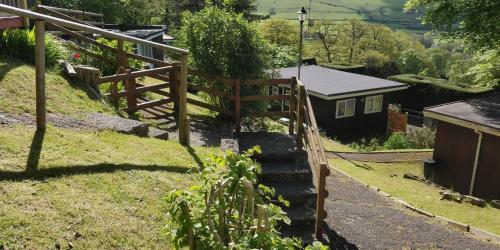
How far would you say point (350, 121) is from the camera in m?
22.8

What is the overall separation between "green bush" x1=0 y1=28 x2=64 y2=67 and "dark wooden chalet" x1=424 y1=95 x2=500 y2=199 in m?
12.0

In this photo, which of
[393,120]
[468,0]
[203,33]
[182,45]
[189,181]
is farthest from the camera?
[393,120]

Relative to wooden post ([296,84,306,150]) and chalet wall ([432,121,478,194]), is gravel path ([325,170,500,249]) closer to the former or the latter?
wooden post ([296,84,306,150])

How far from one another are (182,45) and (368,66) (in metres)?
32.2

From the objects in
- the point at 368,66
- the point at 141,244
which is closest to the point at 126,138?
the point at 141,244

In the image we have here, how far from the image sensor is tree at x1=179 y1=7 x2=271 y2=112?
10.5 meters

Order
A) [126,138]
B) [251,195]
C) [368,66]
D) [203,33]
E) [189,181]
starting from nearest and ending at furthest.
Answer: [251,195] → [189,181] → [126,138] → [203,33] → [368,66]

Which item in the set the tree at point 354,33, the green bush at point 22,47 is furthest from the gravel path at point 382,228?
the tree at point 354,33

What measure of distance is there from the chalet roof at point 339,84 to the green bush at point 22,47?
567 inches

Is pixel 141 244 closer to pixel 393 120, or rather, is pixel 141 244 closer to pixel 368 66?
pixel 393 120

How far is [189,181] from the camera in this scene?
229 inches

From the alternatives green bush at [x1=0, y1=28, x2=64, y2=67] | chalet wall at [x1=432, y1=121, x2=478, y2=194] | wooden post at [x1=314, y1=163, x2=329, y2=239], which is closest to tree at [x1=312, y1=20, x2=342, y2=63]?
chalet wall at [x1=432, y1=121, x2=478, y2=194]

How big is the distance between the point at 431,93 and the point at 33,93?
27366mm

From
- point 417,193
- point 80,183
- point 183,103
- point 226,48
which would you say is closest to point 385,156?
point 417,193
